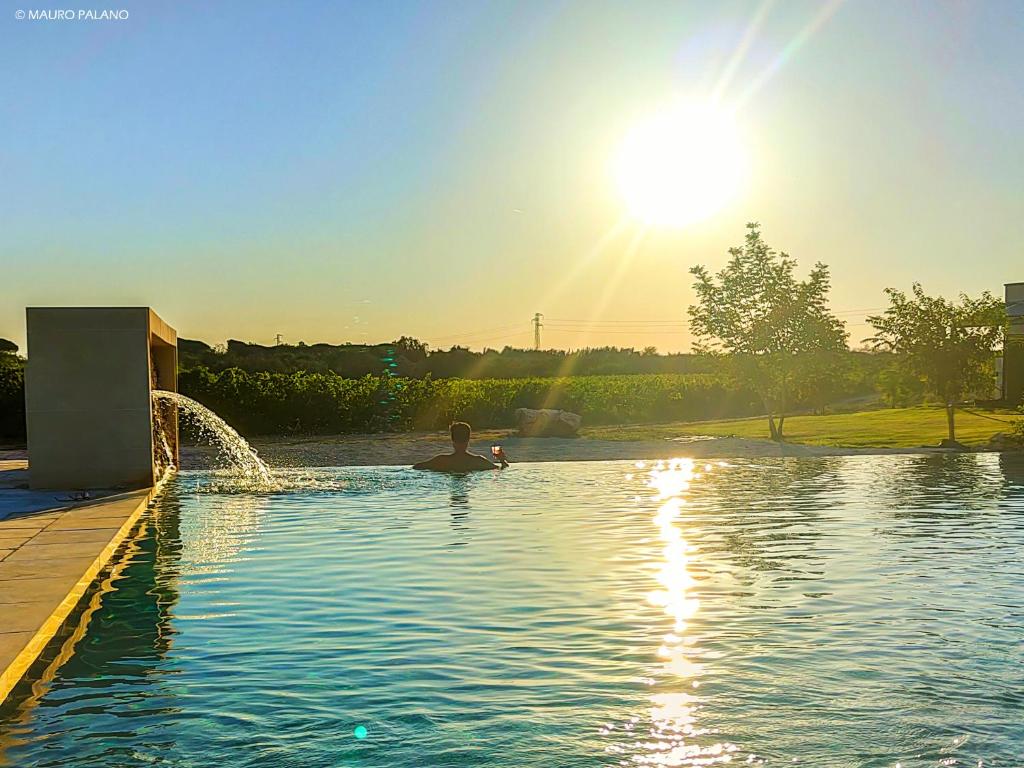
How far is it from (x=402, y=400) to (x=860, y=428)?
13332mm

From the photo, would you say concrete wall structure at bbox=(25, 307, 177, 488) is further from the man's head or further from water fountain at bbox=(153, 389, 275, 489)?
the man's head

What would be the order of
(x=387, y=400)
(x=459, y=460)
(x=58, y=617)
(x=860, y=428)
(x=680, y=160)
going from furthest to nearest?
1. (x=387, y=400)
2. (x=860, y=428)
3. (x=459, y=460)
4. (x=680, y=160)
5. (x=58, y=617)

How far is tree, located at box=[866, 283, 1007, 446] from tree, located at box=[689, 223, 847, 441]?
344 cm

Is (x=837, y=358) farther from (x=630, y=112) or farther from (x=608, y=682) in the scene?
Answer: (x=608, y=682)

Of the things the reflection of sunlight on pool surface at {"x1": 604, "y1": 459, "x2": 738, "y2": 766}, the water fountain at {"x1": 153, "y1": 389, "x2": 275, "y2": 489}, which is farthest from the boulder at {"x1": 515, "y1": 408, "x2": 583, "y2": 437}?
the reflection of sunlight on pool surface at {"x1": 604, "y1": 459, "x2": 738, "y2": 766}

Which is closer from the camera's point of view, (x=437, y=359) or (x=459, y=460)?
(x=459, y=460)

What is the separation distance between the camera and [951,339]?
25.5 metres

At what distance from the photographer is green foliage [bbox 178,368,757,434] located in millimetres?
30781

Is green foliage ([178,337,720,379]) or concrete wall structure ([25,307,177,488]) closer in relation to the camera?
concrete wall structure ([25,307,177,488])

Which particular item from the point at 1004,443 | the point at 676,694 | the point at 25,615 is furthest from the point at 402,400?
the point at 676,694

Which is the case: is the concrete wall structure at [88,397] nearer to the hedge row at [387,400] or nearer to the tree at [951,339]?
the hedge row at [387,400]

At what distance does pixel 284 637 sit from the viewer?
712cm

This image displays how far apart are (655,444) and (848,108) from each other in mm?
10264

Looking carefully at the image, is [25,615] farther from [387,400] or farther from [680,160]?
[387,400]
